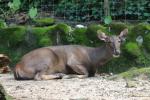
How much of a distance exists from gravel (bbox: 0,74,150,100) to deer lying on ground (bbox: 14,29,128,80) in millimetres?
689

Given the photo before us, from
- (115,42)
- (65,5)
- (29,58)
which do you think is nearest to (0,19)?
(65,5)

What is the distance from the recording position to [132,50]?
12195 mm

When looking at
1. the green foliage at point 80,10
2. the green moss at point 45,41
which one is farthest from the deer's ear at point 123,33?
the green moss at point 45,41

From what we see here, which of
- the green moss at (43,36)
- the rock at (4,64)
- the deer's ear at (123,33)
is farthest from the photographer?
the green moss at (43,36)

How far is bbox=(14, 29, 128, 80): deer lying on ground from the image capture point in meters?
11.5

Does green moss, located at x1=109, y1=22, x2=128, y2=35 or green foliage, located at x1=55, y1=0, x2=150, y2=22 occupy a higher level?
green foliage, located at x1=55, y1=0, x2=150, y2=22

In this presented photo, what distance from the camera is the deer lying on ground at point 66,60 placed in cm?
1151

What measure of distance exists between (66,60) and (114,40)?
106cm

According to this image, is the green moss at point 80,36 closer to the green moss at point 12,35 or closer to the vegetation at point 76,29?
the vegetation at point 76,29

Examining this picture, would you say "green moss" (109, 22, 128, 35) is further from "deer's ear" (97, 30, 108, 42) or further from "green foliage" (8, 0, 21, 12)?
"green foliage" (8, 0, 21, 12)

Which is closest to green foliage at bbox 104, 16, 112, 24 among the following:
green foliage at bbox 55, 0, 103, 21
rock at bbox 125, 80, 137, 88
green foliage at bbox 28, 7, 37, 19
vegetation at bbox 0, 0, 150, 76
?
vegetation at bbox 0, 0, 150, 76

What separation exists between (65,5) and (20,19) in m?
1.09

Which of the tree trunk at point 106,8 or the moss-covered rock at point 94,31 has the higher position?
the tree trunk at point 106,8

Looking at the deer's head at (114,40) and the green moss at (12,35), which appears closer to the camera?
the deer's head at (114,40)
